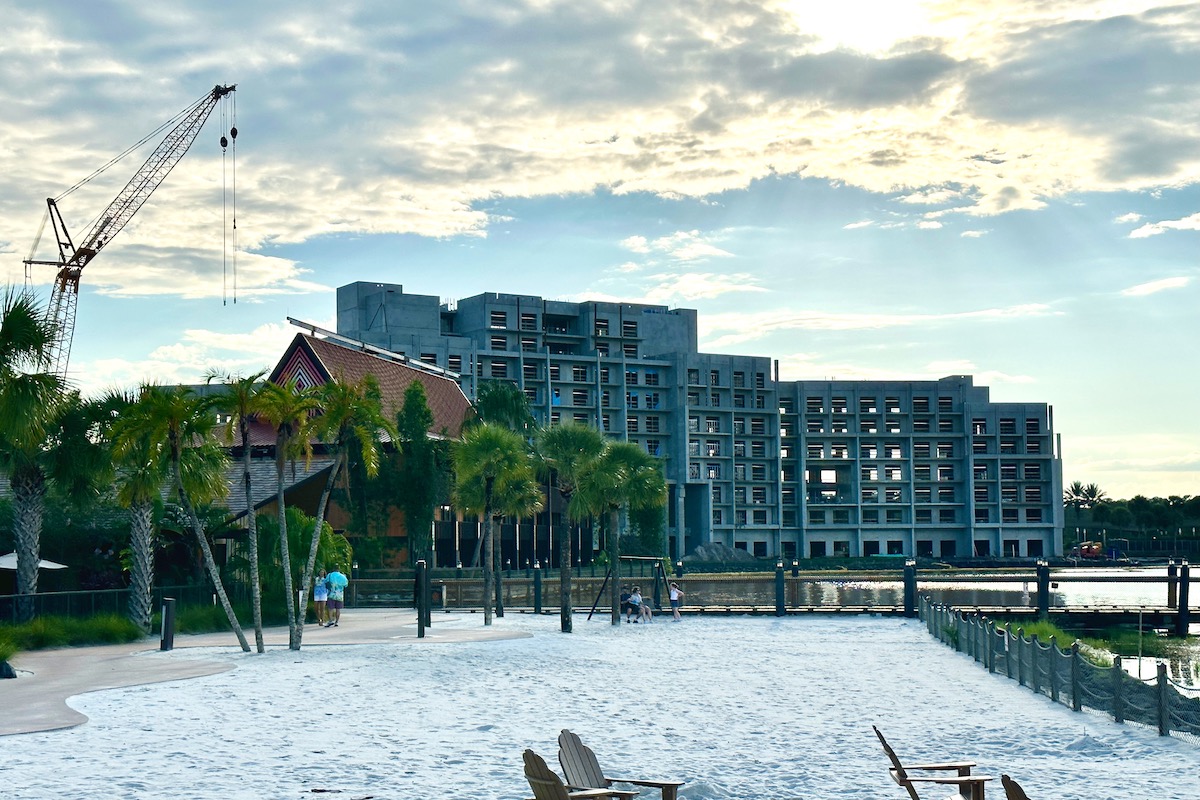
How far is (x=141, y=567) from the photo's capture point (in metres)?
33.2

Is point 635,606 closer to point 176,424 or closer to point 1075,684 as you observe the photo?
point 176,424

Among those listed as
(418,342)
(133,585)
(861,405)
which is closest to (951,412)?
(861,405)

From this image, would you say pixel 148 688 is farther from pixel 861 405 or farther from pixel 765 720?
pixel 861 405

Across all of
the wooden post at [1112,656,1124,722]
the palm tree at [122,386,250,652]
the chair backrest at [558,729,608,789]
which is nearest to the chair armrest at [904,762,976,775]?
the chair backrest at [558,729,608,789]

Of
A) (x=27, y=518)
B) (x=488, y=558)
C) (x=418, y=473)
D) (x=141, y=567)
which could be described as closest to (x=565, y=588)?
(x=488, y=558)

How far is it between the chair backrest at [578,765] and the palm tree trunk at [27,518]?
23.6 meters

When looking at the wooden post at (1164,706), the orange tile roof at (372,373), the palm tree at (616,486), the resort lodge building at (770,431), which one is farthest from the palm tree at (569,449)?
the resort lodge building at (770,431)

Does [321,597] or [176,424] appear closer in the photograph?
[176,424]

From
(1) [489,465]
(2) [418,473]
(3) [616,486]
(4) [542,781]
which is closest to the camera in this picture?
(4) [542,781]

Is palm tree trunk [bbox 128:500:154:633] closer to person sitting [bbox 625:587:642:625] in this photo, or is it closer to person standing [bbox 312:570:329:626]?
person standing [bbox 312:570:329:626]

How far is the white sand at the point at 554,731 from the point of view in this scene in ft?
45.8

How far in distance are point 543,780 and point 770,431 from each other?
13675 cm

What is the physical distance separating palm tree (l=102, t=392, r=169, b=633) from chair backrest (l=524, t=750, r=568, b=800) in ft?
65.6

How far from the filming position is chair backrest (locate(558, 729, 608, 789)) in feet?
37.2
